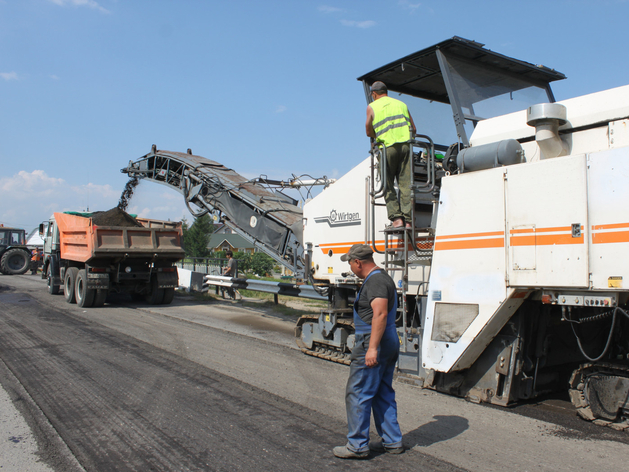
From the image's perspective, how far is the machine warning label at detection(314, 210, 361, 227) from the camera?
6.84 metres

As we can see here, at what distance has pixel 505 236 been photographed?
4.55 m

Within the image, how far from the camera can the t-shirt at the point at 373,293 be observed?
3727 mm

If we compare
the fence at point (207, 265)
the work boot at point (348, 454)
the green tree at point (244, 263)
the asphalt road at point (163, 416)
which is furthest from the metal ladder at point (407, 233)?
the green tree at point (244, 263)

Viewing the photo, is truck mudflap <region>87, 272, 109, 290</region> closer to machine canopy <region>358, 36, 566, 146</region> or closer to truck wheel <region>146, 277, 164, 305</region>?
truck wheel <region>146, 277, 164, 305</region>

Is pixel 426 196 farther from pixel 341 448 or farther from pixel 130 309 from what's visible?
pixel 130 309

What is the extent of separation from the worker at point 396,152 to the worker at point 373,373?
1.77 meters

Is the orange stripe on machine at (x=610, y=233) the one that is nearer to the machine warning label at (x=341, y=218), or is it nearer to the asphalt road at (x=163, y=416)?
the asphalt road at (x=163, y=416)

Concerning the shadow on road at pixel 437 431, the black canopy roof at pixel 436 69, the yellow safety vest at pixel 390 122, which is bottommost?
the shadow on road at pixel 437 431

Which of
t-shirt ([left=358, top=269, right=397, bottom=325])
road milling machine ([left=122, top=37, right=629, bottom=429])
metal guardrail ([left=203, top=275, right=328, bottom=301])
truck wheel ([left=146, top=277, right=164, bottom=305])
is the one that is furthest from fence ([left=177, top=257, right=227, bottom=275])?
t-shirt ([left=358, top=269, right=397, bottom=325])

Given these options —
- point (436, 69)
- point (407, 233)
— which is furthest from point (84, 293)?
point (436, 69)

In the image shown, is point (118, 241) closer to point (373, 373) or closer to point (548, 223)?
point (373, 373)

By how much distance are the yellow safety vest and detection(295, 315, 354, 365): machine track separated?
8.77 feet

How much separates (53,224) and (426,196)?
584 inches

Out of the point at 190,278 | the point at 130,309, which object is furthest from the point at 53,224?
the point at 130,309
